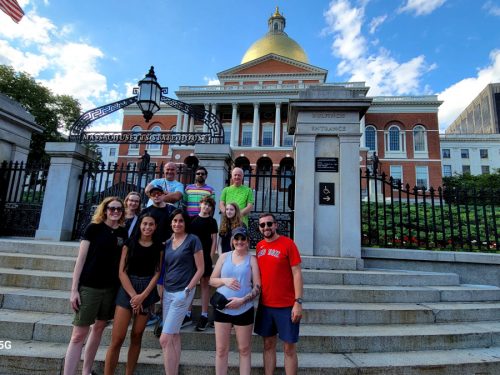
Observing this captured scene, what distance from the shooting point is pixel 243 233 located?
324cm

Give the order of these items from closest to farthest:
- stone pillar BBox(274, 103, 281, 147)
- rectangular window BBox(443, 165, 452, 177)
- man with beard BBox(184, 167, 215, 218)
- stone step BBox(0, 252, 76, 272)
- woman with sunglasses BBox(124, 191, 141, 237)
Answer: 1. woman with sunglasses BBox(124, 191, 141, 237)
2. man with beard BBox(184, 167, 215, 218)
3. stone step BBox(0, 252, 76, 272)
4. stone pillar BBox(274, 103, 281, 147)
5. rectangular window BBox(443, 165, 452, 177)

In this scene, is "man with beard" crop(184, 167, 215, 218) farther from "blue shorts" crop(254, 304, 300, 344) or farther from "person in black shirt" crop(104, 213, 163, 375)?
"blue shorts" crop(254, 304, 300, 344)

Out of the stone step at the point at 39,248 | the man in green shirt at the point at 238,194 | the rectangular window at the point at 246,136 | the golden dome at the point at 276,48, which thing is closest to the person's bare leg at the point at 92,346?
the man in green shirt at the point at 238,194

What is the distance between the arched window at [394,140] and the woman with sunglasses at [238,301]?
50952mm

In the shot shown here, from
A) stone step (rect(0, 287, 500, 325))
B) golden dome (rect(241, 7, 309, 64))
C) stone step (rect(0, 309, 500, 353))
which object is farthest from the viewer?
golden dome (rect(241, 7, 309, 64))

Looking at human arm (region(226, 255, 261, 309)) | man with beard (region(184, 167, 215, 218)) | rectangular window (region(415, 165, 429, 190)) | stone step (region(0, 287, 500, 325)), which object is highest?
rectangular window (region(415, 165, 429, 190))

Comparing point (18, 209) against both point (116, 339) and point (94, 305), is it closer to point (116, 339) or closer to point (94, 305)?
→ point (94, 305)

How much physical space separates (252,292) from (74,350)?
6.09 ft

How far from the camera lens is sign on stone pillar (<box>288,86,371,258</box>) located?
20.4 feet

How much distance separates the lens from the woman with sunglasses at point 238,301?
3.04m

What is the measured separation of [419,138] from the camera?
48375 mm

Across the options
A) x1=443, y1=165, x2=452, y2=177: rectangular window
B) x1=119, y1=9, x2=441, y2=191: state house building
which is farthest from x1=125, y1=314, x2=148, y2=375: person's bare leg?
x1=443, y1=165, x2=452, y2=177: rectangular window

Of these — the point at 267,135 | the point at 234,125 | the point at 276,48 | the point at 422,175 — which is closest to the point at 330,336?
the point at 234,125

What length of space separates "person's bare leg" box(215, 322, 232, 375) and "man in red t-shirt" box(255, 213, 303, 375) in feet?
1.05
